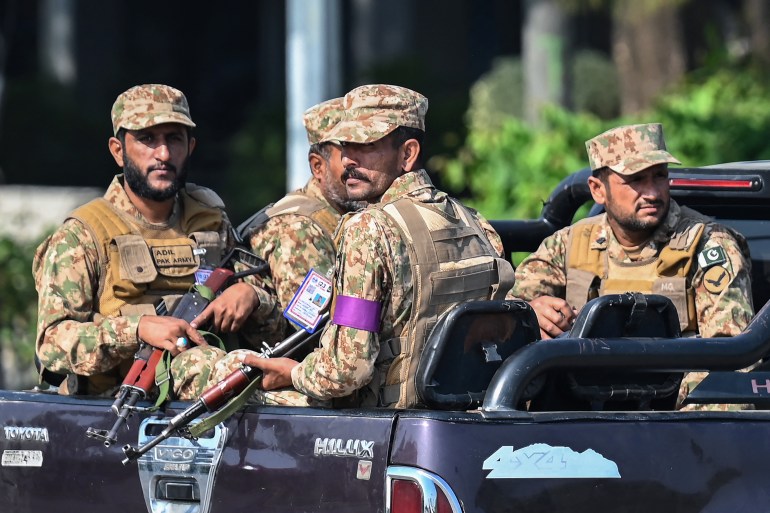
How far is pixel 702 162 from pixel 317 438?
673 centimetres

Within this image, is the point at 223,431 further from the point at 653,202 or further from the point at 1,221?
the point at 1,221

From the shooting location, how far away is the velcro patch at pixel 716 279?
16.2 feet

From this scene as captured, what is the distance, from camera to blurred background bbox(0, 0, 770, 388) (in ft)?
35.2

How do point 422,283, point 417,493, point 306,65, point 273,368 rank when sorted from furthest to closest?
point 306,65, point 273,368, point 422,283, point 417,493

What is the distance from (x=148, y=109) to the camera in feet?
17.1

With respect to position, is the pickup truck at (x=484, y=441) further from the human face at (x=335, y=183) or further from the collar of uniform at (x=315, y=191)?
the collar of uniform at (x=315, y=191)

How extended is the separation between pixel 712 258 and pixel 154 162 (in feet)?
6.37

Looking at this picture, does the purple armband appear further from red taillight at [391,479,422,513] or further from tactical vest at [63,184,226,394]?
tactical vest at [63,184,226,394]

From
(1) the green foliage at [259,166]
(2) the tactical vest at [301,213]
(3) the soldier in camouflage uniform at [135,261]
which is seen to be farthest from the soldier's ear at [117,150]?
(1) the green foliage at [259,166]

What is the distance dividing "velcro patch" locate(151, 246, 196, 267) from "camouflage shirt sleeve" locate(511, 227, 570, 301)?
119cm

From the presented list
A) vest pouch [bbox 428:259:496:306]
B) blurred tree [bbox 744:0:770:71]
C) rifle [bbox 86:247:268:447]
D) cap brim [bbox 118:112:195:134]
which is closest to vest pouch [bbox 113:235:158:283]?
rifle [bbox 86:247:268:447]

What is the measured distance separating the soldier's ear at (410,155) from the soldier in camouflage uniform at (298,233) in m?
0.47

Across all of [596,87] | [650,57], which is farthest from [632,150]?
[596,87]

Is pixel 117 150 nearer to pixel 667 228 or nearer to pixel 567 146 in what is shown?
pixel 667 228
